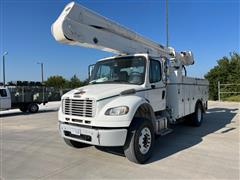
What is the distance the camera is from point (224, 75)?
26234 millimetres

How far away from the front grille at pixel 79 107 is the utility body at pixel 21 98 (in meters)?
12.0

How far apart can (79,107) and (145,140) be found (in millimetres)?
1620

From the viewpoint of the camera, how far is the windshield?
5910mm

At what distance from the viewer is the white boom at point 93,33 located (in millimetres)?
4926

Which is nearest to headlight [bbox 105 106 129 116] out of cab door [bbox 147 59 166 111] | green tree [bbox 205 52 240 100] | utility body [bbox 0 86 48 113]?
cab door [bbox 147 59 166 111]

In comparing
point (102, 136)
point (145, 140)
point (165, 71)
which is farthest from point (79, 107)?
point (165, 71)

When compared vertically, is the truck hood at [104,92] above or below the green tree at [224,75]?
below

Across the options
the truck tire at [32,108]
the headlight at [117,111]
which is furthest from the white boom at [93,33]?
the truck tire at [32,108]

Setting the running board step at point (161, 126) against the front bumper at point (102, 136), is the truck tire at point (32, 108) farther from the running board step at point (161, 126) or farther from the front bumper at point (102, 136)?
the front bumper at point (102, 136)

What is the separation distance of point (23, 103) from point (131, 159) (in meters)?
14.5

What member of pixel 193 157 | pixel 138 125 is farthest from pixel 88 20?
pixel 193 157

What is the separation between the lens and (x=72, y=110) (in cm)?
531

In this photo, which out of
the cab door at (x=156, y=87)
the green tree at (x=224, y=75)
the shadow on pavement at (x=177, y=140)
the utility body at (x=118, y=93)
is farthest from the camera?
the green tree at (x=224, y=75)

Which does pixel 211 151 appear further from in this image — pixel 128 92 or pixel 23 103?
pixel 23 103
